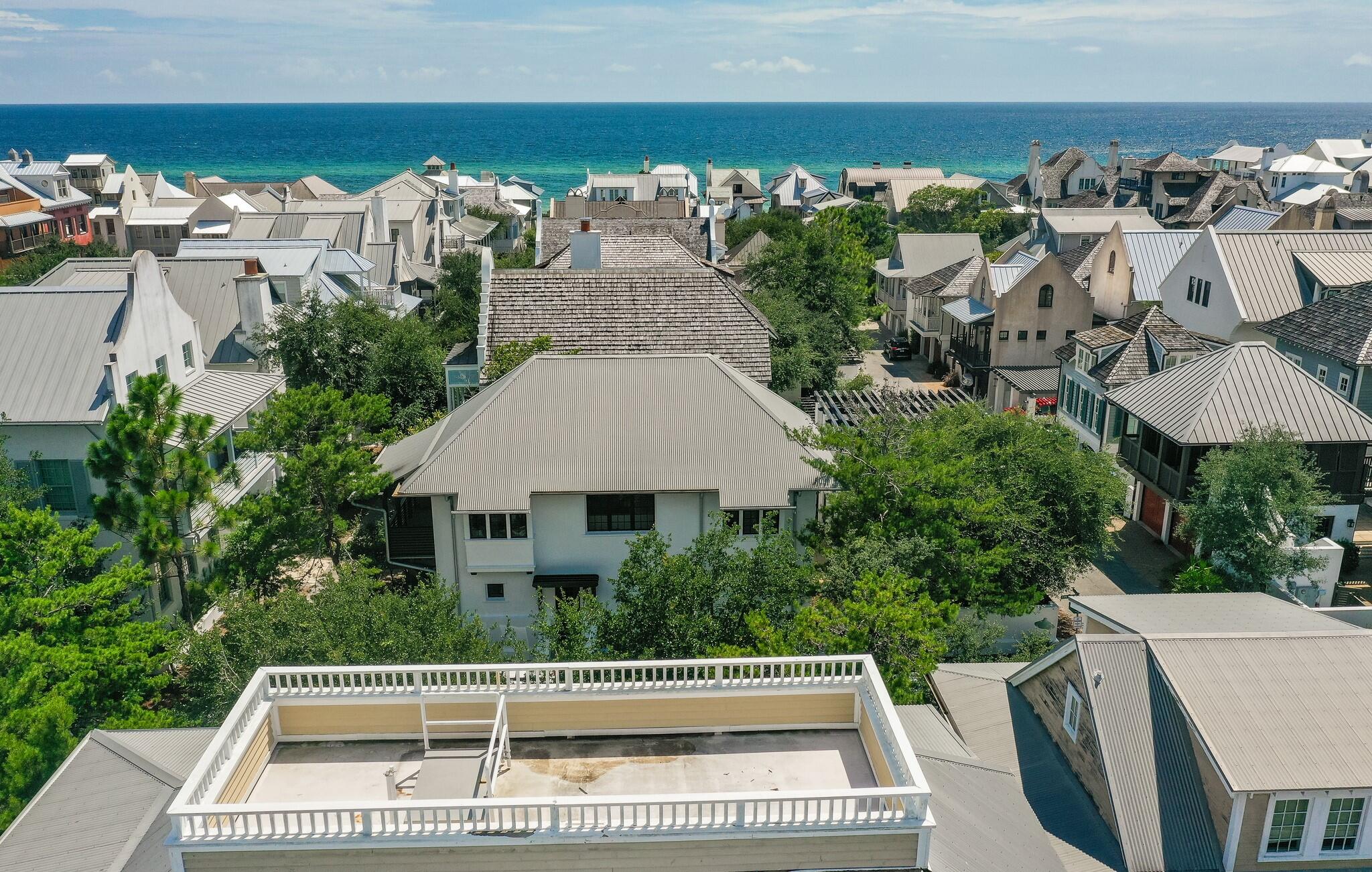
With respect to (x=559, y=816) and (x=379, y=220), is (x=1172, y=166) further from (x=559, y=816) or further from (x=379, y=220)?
(x=559, y=816)

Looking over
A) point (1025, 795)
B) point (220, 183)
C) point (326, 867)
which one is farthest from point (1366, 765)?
point (220, 183)

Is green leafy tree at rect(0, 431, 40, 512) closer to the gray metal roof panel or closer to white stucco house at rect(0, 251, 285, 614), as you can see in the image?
white stucco house at rect(0, 251, 285, 614)

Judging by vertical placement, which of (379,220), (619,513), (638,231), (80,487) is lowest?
(619,513)

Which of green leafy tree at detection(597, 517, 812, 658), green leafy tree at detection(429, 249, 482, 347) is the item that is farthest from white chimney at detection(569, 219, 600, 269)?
green leafy tree at detection(597, 517, 812, 658)

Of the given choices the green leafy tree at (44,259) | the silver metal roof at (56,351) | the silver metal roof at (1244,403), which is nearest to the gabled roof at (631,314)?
the silver metal roof at (56,351)

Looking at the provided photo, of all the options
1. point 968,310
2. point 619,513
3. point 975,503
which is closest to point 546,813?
point 619,513

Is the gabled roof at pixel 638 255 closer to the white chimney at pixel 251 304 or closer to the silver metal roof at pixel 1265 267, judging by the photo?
the white chimney at pixel 251 304

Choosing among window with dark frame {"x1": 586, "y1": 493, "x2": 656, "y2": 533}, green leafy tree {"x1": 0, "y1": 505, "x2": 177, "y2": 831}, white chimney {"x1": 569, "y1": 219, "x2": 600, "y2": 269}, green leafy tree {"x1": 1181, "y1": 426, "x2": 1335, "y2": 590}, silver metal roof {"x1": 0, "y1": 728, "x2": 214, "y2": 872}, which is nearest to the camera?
silver metal roof {"x1": 0, "y1": 728, "x2": 214, "y2": 872}
